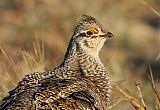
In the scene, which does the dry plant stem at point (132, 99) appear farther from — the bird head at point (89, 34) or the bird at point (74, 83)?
the bird head at point (89, 34)

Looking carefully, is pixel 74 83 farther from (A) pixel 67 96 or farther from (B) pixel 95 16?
(B) pixel 95 16

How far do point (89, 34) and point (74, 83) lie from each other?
946 mm

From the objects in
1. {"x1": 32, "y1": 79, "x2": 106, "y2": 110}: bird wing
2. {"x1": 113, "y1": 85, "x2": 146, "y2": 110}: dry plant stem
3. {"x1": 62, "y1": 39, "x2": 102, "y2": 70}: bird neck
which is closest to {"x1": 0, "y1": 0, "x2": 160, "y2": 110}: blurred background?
{"x1": 62, "y1": 39, "x2": 102, "y2": 70}: bird neck

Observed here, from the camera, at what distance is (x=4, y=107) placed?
6824mm

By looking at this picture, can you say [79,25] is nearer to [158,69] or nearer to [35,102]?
[35,102]

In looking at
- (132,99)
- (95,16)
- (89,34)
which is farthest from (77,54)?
(95,16)

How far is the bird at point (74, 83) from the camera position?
22.2 feet

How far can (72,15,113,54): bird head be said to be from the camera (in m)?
7.91

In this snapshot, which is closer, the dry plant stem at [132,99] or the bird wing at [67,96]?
the bird wing at [67,96]

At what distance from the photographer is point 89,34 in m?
7.95

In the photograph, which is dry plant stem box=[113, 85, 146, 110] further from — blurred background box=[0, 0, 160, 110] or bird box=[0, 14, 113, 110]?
blurred background box=[0, 0, 160, 110]

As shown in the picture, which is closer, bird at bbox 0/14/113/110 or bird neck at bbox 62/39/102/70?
bird at bbox 0/14/113/110

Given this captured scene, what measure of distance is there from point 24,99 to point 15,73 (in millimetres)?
1573

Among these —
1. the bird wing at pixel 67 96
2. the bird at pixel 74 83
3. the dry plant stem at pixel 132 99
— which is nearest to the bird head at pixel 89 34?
the bird at pixel 74 83
